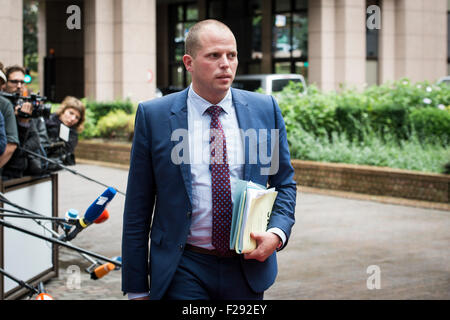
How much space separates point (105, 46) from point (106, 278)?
1916cm

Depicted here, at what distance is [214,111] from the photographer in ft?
10.3

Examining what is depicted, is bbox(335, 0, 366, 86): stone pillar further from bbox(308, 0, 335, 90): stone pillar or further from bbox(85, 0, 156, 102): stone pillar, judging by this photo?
bbox(85, 0, 156, 102): stone pillar

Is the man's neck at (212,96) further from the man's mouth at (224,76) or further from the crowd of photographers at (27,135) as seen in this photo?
the crowd of photographers at (27,135)

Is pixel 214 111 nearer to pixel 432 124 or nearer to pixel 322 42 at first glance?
pixel 432 124

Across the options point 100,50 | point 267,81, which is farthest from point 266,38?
point 100,50

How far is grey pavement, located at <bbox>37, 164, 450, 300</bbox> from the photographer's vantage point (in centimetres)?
672

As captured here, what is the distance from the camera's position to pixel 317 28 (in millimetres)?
28688

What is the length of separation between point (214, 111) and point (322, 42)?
85.1ft

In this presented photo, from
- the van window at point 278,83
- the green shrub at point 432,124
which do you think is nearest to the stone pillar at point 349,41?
the van window at point 278,83

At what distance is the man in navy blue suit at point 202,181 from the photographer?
9.87 feet

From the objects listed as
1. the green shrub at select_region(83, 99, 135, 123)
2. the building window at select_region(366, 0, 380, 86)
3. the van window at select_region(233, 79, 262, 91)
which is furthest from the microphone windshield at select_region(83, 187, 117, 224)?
the building window at select_region(366, 0, 380, 86)

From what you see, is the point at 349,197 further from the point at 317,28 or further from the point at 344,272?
the point at 317,28

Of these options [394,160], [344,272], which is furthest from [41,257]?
[394,160]

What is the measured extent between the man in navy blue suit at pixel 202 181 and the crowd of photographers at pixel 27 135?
7.74ft
